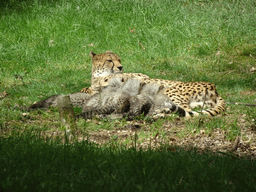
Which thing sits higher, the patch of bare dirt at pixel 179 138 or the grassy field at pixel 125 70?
the grassy field at pixel 125 70

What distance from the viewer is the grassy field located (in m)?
2.82

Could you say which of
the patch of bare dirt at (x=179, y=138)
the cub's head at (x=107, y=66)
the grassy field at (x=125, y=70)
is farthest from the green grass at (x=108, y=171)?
the cub's head at (x=107, y=66)

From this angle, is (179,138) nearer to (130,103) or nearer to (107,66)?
(130,103)

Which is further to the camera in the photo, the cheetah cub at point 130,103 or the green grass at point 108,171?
the cheetah cub at point 130,103

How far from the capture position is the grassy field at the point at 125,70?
282cm

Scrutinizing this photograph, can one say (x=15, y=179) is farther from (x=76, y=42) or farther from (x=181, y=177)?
(x=76, y=42)

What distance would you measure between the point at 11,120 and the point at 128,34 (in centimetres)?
691


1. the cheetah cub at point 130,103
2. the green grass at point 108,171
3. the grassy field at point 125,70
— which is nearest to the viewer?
the green grass at point 108,171

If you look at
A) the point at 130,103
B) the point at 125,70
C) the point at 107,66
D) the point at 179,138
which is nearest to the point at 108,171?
the point at 179,138

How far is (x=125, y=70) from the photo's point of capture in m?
9.66

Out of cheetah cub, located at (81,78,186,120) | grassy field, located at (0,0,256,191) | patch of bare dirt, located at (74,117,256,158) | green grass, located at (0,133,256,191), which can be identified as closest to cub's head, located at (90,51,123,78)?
grassy field, located at (0,0,256,191)

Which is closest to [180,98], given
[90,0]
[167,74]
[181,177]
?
[167,74]

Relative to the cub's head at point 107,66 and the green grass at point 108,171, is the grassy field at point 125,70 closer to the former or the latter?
the green grass at point 108,171

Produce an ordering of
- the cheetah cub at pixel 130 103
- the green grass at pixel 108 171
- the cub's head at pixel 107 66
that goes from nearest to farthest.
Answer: the green grass at pixel 108 171 → the cheetah cub at pixel 130 103 → the cub's head at pixel 107 66
